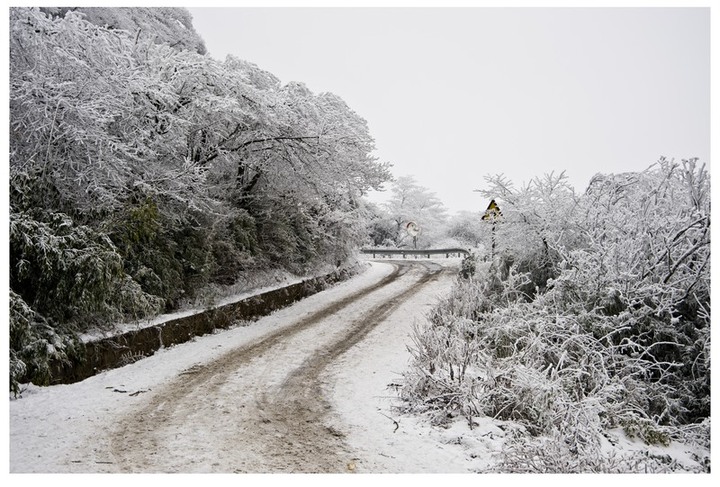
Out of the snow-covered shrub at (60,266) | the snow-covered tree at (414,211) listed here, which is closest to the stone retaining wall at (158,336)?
the snow-covered shrub at (60,266)

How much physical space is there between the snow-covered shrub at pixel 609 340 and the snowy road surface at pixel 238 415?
2.89 ft

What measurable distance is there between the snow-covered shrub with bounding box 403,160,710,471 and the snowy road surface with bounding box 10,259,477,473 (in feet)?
2.89

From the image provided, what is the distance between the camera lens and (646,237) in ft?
21.7

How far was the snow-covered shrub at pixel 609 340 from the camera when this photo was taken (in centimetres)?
491

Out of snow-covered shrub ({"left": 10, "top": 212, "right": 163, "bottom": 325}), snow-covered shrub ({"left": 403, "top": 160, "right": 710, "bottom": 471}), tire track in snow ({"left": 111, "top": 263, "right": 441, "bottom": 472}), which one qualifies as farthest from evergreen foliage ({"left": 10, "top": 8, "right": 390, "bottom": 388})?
snow-covered shrub ({"left": 403, "top": 160, "right": 710, "bottom": 471})

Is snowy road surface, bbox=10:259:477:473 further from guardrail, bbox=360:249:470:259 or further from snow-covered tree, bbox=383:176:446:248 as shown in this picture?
snow-covered tree, bbox=383:176:446:248

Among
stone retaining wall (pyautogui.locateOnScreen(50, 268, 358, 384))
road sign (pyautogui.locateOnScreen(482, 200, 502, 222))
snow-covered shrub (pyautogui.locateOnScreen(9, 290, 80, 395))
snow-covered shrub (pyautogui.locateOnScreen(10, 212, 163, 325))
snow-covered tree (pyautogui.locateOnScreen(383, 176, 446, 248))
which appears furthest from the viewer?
snow-covered tree (pyautogui.locateOnScreen(383, 176, 446, 248))

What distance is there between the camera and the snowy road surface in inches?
154

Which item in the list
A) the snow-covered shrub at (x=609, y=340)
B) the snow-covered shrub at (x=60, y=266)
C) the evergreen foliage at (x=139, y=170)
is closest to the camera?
the snow-covered shrub at (x=609, y=340)

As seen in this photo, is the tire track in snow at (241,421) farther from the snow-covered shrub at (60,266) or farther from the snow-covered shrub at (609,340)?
the snow-covered shrub at (60,266)

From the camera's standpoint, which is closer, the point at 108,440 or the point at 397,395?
the point at 108,440
